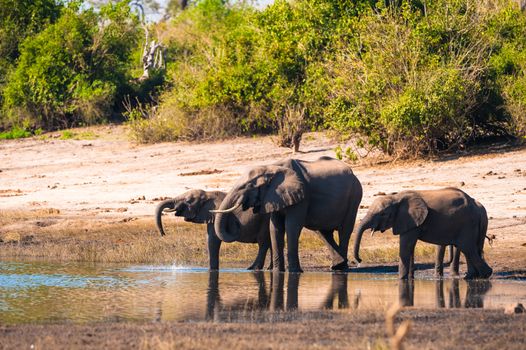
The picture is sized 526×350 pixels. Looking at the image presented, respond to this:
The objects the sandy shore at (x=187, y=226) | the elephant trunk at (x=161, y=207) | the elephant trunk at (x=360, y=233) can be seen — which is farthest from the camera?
the elephant trunk at (x=161, y=207)

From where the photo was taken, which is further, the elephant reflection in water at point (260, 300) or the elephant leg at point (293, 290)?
the elephant leg at point (293, 290)

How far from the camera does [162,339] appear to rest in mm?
8945

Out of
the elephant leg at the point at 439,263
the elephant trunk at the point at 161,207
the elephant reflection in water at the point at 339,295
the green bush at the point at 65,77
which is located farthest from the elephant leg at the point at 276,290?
the green bush at the point at 65,77

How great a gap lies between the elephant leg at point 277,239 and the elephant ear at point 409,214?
1.89m

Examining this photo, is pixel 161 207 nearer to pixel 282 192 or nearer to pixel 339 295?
pixel 282 192

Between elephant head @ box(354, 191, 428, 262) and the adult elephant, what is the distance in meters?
1.22

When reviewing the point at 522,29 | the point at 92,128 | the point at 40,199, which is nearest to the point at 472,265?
the point at 40,199

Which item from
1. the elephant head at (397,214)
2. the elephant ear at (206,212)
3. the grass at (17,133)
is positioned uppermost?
the elephant head at (397,214)

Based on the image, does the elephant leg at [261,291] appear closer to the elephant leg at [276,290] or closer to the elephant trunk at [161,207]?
Result: the elephant leg at [276,290]

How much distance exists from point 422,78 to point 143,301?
12765 millimetres

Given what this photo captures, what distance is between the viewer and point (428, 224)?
14.4 meters

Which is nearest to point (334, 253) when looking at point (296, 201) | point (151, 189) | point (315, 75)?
point (296, 201)

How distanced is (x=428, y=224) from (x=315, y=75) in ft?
41.7

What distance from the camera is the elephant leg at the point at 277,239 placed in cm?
1545
